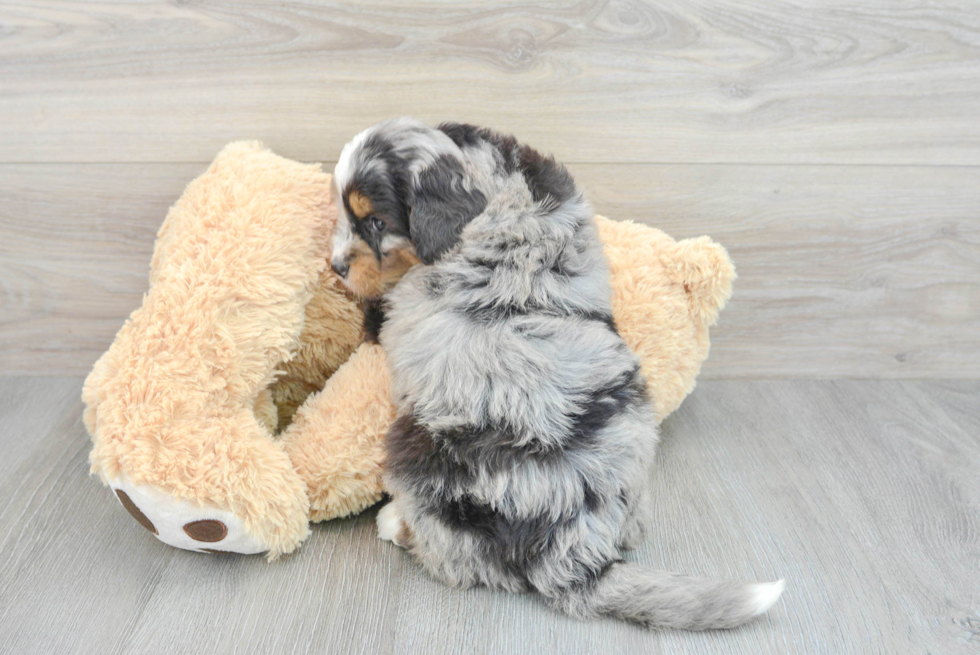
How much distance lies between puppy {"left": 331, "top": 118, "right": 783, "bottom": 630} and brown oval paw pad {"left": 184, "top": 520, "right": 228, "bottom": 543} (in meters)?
0.33

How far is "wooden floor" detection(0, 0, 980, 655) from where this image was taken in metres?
1.48

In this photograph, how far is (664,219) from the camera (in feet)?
6.61

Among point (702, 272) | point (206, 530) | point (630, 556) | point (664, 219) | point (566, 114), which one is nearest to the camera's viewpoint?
point (206, 530)

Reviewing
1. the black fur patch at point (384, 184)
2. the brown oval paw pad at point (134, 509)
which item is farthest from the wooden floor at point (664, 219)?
the black fur patch at point (384, 184)

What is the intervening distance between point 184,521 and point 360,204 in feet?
2.23

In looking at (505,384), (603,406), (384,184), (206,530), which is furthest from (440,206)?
(206,530)

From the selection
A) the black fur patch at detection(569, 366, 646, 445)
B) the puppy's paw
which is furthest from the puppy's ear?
the puppy's paw

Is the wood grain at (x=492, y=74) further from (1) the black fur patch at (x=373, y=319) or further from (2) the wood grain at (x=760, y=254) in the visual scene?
(1) the black fur patch at (x=373, y=319)

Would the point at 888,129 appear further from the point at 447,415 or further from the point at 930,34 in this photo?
the point at 447,415

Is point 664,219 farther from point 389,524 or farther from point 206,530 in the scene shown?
point 206,530

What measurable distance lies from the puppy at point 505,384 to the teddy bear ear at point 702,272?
366 millimetres

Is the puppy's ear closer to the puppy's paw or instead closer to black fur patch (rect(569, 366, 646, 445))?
black fur patch (rect(569, 366, 646, 445))

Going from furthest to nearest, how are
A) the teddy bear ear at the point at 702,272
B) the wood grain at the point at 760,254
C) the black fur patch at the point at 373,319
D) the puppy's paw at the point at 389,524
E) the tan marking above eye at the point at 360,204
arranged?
A: 1. the wood grain at the point at 760,254
2. the teddy bear ear at the point at 702,272
3. the black fur patch at the point at 373,319
4. the puppy's paw at the point at 389,524
5. the tan marking above eye at the point at 360,204

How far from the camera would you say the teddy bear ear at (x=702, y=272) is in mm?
1747
